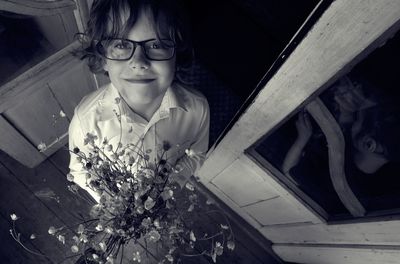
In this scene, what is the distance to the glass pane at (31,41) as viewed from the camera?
1427 mm

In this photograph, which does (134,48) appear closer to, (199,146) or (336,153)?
(199,146)

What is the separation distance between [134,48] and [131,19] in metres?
0.09

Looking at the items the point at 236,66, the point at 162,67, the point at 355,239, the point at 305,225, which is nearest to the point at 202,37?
the point at 236,66

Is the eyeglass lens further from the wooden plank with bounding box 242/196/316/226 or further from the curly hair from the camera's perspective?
the wooden plank with bounding box 242/196/316/226

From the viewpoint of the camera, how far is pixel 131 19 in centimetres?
Result: 115

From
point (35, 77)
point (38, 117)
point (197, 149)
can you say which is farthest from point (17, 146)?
point (197, 149)

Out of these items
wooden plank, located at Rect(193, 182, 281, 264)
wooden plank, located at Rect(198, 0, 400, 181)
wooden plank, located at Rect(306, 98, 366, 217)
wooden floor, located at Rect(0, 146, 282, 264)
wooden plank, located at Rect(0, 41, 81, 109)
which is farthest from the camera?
wooden plank, located at Rect(193, 182, 281, 264)

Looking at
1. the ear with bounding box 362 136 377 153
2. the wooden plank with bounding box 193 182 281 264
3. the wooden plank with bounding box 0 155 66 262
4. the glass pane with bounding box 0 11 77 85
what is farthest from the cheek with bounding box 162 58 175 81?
the wooden plank with bounding box 0 155 66 262

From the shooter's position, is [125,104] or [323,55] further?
[125,104]

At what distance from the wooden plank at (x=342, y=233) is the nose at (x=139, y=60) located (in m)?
0.96

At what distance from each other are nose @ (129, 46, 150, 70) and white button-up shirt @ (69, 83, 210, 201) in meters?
0.19

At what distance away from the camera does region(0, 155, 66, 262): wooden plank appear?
2127 mm

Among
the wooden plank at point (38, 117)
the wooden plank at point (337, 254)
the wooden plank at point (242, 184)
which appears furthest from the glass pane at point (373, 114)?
the wooden plank at point (38, 117)

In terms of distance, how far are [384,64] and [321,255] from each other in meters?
1.27
